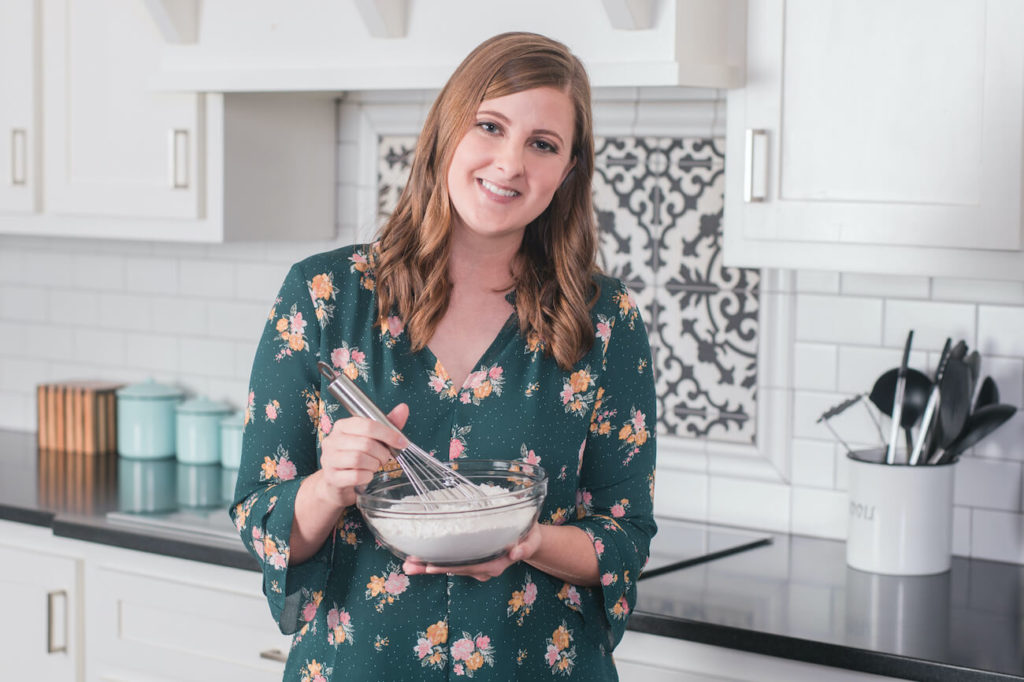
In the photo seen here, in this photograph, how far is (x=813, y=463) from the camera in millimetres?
2615

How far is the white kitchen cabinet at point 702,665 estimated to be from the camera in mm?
1982

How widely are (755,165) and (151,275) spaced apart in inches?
71.8

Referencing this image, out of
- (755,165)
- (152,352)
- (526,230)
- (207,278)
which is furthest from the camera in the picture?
(152,352)

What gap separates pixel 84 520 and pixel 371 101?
115cm

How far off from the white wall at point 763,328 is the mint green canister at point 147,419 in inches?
3.9

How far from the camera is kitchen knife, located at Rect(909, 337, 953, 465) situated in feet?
7.58

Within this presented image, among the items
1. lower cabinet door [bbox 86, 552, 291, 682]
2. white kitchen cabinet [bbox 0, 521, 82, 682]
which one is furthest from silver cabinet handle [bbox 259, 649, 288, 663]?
white kitchen cabinet [bbox 0, 521, 82, 682]

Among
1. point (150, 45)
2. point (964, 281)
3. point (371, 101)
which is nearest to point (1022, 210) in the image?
point (964, 281)

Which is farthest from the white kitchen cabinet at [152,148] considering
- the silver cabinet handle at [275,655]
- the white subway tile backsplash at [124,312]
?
the silver cabinet handle at [275,655]

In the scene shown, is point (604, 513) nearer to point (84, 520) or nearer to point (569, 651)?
point (569, 651)

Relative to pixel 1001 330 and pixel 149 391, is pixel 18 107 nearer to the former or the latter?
pixel 149 391

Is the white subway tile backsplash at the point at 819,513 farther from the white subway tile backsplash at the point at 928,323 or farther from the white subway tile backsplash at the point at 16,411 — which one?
the white subway tile backsplash at the point at 16,411

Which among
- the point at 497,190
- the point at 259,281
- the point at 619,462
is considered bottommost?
the point at 619,462

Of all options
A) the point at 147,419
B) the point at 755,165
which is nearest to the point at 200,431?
the point at 147,419
